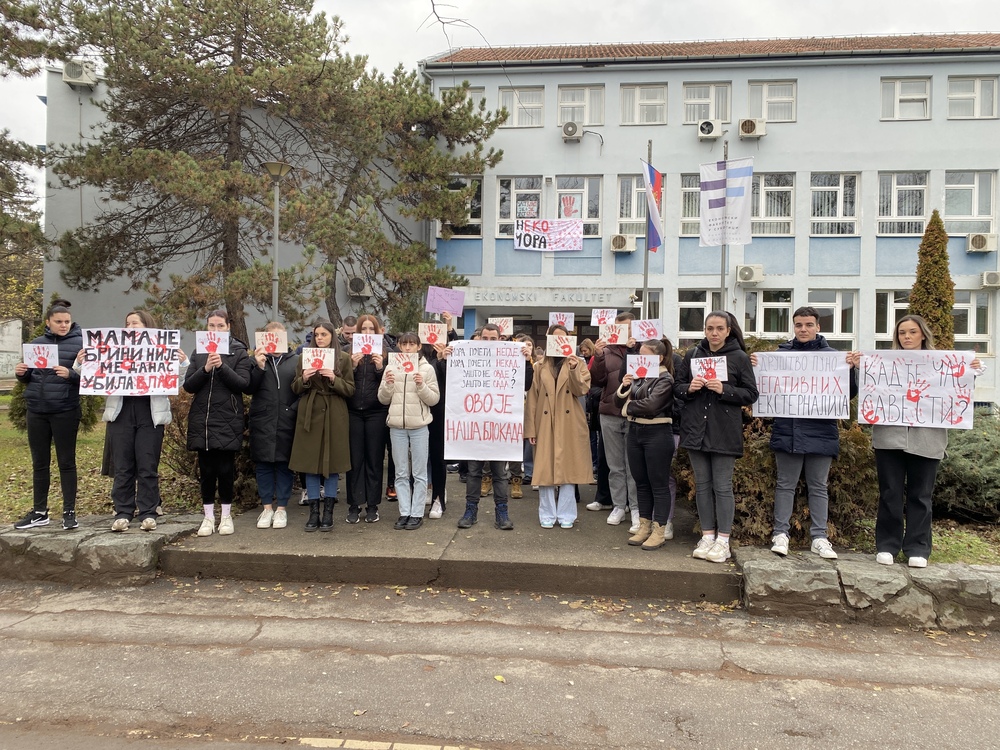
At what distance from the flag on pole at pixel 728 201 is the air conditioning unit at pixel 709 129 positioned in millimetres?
10067

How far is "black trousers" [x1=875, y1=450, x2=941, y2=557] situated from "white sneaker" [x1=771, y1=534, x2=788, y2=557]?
74cm

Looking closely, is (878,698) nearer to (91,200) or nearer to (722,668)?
(722,668)

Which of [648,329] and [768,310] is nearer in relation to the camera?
[648,329]

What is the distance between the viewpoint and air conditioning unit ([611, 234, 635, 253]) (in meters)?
21.8

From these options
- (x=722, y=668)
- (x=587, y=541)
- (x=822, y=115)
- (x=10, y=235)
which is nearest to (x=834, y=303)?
(x=822, y=115)

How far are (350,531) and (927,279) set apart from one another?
14096 mm

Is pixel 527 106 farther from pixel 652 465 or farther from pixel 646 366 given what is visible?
pixel 652 465

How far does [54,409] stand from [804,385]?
6679mm

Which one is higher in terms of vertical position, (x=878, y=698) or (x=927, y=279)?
(x=927, y=279)

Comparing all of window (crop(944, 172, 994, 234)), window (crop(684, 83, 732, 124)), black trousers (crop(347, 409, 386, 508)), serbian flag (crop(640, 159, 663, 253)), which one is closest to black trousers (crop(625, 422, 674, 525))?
black trousers (crop(347, 409, 386, 508))

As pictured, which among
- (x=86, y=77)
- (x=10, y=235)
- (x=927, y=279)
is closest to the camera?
(x=10, y=235)

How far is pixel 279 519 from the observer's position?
678cm

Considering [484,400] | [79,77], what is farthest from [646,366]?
[79,77]

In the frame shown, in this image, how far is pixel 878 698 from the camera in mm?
3975
